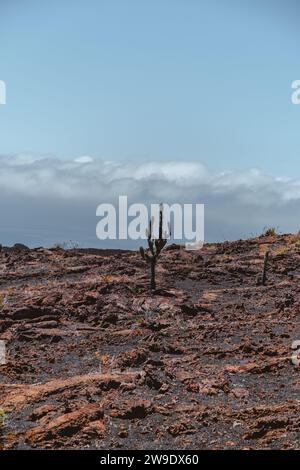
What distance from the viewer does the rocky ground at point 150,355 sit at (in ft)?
24.7

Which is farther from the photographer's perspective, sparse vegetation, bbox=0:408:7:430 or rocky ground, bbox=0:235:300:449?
sparse vegetation, bbox=0:408:7:430

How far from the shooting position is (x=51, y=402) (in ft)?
29.6

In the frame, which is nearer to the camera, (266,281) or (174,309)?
(174,309)

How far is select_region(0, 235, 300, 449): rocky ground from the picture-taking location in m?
7.52

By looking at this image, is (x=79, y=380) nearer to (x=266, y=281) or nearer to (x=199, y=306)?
(x=199, y=306)

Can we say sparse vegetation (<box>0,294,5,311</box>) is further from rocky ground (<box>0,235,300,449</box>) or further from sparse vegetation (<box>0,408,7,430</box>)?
sparse vegetation (<box>0,408,7,430</box>)

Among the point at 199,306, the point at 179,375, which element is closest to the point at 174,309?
the point at 199,306

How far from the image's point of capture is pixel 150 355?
11953 millimetres

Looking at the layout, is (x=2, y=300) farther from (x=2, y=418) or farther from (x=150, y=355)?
(x=2, y=418)

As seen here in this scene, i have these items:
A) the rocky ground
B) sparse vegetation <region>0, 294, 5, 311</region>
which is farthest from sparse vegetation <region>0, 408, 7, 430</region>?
sparse vegetation <region>0, 294, 5, 311</region>

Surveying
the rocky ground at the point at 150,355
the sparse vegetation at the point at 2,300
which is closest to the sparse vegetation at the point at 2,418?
the rocky ground at the point at 150,355

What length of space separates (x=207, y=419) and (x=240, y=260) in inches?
647

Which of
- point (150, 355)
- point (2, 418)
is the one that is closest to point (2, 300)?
point (150, 355)

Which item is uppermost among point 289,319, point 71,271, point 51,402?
point 71,271
